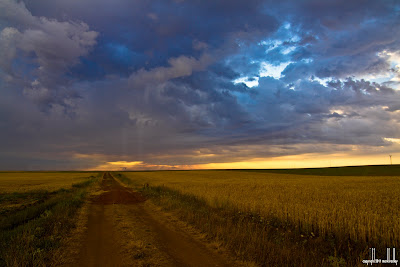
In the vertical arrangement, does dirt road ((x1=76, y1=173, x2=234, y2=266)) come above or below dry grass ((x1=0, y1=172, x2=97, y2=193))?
above

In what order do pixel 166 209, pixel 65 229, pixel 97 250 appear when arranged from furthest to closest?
1. pixel 166 209
2. pixel 65 229
3. pixel 97 250

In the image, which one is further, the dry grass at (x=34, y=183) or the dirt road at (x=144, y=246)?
the dry grass at (x=34, y=183)

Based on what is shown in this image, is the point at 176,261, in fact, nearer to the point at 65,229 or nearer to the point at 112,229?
the point at 112,229

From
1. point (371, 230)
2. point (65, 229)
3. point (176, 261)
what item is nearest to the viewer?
point (176, 261)

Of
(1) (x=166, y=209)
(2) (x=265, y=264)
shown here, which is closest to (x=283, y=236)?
(2) (x=265, y=264)

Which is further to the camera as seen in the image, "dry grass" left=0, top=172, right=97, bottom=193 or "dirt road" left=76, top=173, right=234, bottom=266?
"dry grass" left=0, top=172, right=97, bottom=193

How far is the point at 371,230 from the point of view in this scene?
891cm

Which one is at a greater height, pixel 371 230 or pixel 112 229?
pixel 371 230

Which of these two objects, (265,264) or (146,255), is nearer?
(265,264)

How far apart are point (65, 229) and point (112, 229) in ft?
7.07

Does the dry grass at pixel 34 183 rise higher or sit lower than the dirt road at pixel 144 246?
lower

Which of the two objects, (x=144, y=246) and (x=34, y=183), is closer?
(x=144, y=246)

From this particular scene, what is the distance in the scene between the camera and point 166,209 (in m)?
16.0

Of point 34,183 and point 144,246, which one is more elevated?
point 144,246
